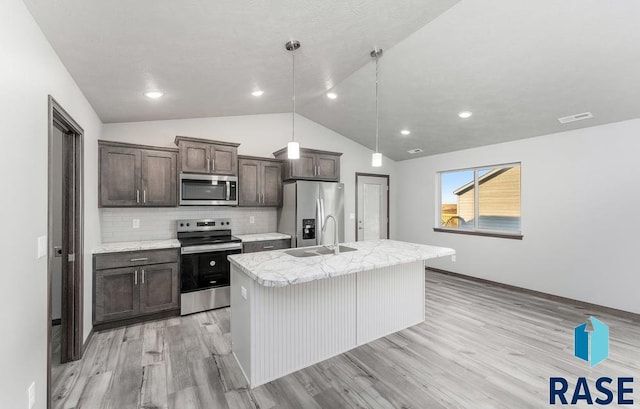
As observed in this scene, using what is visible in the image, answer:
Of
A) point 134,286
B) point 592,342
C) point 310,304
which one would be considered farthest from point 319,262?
point 592,342

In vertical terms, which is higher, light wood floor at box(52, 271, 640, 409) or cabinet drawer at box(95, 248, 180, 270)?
cabinet drawer at box(95, 248, 180, 270)

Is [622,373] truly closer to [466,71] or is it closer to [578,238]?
[578,238]

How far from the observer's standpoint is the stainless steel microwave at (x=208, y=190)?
3658 mm

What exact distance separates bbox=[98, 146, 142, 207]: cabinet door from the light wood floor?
4.88 ft

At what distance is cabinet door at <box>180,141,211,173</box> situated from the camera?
11.8 ft

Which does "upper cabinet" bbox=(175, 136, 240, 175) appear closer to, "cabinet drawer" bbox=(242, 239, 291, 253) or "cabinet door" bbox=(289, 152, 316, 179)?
"cabinet door" bbox=(289, 152, 316, 179)

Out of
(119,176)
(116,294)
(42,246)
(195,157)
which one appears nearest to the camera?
(42,246)

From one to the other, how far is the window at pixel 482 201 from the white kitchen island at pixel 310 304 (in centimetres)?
260

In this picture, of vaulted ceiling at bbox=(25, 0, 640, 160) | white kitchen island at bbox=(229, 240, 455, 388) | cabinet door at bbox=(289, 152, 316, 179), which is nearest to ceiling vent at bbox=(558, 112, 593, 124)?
vaulted ceiling at bbox=(25, 0, 640, 160)

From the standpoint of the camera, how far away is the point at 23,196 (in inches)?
57.4

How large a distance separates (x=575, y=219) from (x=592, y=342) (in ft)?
5.72

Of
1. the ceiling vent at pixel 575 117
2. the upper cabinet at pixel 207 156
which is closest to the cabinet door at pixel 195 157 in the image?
the upper cabinet at pixel 207 156

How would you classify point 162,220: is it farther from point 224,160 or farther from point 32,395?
point 32,395

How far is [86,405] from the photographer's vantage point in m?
1.93
